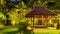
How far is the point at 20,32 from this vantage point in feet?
91.1

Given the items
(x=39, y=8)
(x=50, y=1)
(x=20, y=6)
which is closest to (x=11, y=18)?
(x=20, y=6)

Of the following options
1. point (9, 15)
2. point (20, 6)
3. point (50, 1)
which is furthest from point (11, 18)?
point (50, 1)

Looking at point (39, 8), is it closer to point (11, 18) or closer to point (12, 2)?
point (11, 18)

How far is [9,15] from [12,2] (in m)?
10.5

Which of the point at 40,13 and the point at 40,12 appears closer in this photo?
the point at 40,13

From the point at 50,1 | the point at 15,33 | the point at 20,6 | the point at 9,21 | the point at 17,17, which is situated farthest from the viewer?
the point at 50,1

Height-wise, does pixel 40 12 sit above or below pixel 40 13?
above

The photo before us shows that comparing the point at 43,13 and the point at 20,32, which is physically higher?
the point at 43,13

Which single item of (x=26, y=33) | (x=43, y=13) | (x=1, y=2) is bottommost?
(x=26, y=33)

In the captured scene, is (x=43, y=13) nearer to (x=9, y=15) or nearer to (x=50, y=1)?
(x=9, y=15)

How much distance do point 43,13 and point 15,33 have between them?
27.8 ft

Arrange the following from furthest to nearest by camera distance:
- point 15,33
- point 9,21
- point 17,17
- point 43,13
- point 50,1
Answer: point 50,1 < point 9,21 < point 17,17 < point 43,13 < point 15,33

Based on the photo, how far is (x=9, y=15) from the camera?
40812mm

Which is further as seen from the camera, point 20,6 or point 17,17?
point 20,6
